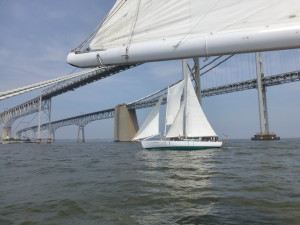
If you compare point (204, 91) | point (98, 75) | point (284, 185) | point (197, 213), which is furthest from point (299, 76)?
point (197, 213)

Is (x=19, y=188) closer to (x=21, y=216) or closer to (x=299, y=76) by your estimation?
(x=21, y=216)

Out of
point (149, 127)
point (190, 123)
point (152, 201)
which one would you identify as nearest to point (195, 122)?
point (190, 123)

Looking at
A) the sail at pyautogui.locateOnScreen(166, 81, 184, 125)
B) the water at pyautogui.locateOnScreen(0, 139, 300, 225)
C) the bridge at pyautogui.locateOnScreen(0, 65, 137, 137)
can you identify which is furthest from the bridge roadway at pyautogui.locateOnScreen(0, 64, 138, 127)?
the water at pyautogui.locateOnScreen(0, 139, 300, 225)

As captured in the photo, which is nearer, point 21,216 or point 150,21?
point 150,21

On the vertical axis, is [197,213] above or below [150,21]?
below

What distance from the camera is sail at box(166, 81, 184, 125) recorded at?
2781 cm

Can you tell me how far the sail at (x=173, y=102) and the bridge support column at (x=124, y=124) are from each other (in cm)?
3577

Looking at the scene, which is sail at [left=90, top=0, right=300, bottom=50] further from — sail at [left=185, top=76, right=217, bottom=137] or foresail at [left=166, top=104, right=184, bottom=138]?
sail at [left=185, top=76, right=217, bottom=137]

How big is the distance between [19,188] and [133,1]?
6262 mm

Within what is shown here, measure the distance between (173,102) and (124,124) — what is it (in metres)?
39.1

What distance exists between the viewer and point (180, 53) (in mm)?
2230

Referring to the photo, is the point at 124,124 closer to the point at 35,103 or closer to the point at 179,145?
the point at 35,103

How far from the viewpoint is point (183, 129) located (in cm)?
2664

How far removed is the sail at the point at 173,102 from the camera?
27812 mm
